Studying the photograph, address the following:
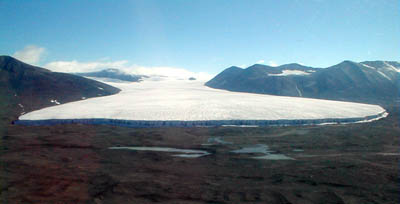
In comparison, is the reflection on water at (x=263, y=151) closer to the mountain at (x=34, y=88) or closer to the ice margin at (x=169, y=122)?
the ice margin at (x=169, y=122)

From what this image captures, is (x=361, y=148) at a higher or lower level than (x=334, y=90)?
lower

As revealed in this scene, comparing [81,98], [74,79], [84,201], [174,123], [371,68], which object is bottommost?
[84,201]

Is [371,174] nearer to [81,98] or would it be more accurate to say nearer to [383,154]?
[383,154]

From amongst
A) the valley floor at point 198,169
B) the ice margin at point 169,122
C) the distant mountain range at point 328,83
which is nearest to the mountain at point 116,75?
the distant mountain range at point 328,83

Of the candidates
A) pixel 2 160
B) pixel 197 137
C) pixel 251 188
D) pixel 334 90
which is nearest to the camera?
pixel 251 188

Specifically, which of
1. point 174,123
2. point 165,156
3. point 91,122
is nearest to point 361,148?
point 165,156

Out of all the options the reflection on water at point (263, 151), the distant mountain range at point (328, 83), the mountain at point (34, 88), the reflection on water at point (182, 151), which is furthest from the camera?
the distant mountain range at point (328, 83)
